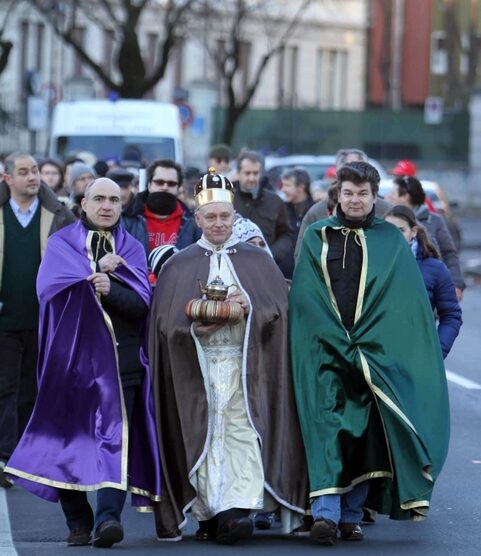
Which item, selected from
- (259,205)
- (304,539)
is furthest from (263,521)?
(259,205)

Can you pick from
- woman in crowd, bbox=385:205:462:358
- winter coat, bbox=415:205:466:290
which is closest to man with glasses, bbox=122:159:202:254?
woman in crowd, bbox=385:205:462:358

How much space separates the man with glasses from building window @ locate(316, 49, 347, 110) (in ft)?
201

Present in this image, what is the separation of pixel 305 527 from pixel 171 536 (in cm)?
69

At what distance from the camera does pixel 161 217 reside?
35.2 ft

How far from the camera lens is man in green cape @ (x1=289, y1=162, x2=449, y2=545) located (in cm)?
911

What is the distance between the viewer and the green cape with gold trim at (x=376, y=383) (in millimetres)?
9109

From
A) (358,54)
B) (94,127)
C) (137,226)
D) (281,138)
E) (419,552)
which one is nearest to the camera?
(419,552)

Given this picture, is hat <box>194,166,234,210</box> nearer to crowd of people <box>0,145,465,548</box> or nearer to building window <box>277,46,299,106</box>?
crowd of people <box>0,145,465,548</box>

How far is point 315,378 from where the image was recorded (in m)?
9.21

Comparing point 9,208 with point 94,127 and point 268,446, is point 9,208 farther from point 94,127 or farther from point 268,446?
point 94,127

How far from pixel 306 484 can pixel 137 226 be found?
2.13m

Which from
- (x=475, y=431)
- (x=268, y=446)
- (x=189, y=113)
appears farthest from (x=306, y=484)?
(x=189, y=113)

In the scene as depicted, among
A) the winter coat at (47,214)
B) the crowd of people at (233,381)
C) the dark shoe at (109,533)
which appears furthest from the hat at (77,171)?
the dark shoe at (109,533)

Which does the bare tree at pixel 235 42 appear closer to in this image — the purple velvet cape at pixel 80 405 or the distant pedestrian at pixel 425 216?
the distant pedestrian at pixel 425 216
